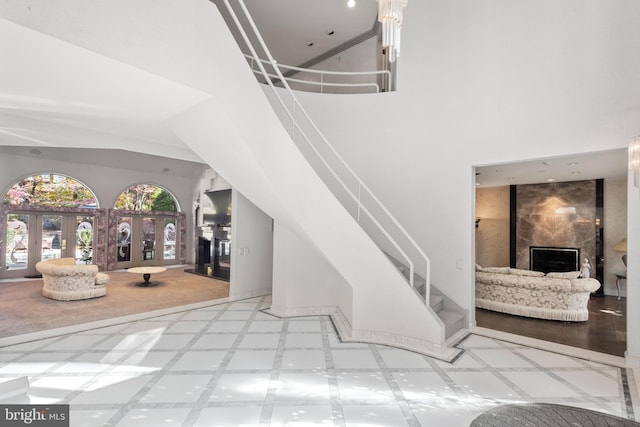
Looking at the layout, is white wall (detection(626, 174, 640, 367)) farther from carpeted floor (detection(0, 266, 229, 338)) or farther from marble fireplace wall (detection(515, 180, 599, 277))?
carpeted floor (detection(0, 266, 229, 338))

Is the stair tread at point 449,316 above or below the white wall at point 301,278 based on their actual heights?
below

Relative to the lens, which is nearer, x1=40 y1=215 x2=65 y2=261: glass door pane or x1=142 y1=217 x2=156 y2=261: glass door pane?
x1=40 y1=215 x2=65 y2=261: glass door pane

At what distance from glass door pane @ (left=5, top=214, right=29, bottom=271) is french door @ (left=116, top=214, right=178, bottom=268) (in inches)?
92.3

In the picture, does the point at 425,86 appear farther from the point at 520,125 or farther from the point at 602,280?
the point at 602,280

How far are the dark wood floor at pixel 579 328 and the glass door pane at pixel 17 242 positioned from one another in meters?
12.2

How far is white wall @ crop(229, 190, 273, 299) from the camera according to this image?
6754 mm

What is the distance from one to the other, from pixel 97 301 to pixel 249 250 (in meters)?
3.26

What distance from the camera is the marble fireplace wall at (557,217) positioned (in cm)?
786

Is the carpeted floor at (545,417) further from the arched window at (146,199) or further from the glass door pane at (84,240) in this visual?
the arched window at (146,199)

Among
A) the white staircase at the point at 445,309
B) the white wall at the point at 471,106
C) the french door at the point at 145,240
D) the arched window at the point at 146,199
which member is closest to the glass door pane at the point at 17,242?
the french door at the point at 145,240

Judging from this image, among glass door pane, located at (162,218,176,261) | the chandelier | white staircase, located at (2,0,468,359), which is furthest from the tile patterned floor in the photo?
glass door pane, located at (162,218,176,261)

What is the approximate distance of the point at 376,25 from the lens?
285 inches

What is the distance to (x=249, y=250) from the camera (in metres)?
6.99

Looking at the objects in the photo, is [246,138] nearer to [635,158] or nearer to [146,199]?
[635,158]
